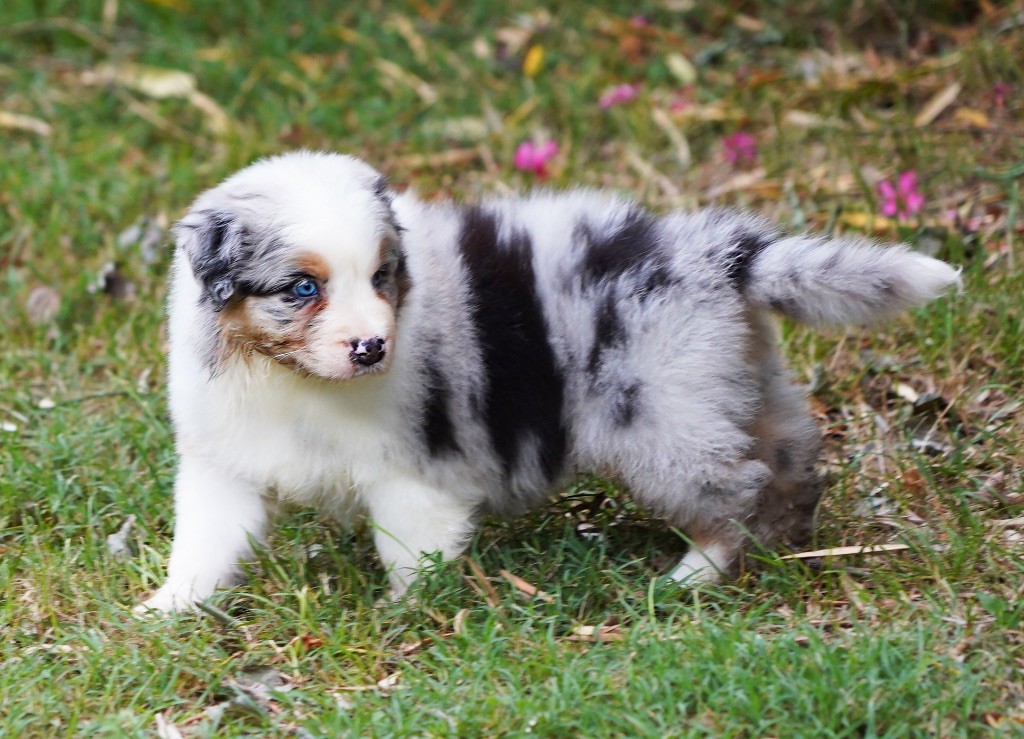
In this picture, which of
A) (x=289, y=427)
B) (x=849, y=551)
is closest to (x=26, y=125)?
(x=289, y=427)

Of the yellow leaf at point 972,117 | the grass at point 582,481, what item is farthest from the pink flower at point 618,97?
the yellow leaf at point 972,117

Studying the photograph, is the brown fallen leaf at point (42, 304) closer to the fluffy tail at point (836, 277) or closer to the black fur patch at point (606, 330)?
the black fur patch at point (606, 330)

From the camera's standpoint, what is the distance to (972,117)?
602 centimetres

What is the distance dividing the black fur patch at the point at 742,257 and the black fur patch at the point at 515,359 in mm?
572

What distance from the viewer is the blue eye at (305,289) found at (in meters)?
3.56

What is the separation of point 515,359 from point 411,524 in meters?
0.58

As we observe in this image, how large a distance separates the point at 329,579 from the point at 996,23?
15.0ft

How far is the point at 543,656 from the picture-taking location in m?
3.54

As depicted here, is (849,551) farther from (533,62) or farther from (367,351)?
(533,62)

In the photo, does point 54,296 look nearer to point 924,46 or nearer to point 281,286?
point 281,286

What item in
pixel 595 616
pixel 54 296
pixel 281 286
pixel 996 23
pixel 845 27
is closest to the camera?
pixel 281 286

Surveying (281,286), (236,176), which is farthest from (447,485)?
(236,176)

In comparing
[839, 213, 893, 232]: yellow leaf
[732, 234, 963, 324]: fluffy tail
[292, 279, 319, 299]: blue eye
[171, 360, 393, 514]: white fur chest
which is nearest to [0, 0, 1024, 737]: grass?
[839, 213, 893, 232]: yellow leaf

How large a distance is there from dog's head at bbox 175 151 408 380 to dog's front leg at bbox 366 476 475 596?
1.56 feet
